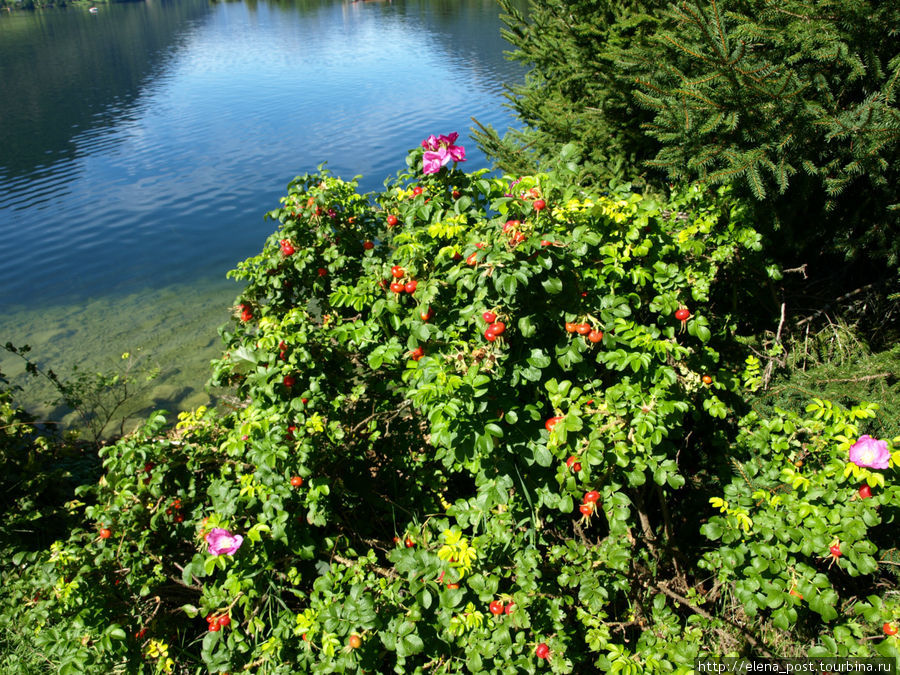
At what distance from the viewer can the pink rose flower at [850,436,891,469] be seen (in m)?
1.81

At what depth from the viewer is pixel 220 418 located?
2762 mm

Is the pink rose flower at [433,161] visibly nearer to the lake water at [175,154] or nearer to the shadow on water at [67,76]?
the lake water at [175,154]

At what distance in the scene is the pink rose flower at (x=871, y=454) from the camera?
181 cm

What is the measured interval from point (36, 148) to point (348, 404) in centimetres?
1479

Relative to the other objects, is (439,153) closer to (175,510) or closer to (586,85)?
(586,85)

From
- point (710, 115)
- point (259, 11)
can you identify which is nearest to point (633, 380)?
point (710, 115)

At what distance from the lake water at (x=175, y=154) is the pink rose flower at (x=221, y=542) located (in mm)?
3831

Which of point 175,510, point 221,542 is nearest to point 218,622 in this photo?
point 221,542

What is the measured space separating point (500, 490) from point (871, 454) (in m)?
1.24

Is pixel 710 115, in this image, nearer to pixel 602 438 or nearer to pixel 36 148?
pixel 602 438

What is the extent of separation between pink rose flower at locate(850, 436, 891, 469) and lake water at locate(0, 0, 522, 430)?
17.7 ft

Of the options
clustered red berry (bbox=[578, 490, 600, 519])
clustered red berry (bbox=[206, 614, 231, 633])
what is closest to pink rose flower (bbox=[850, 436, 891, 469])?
clustered red berry (bbox=[578, 490, 600, 519])

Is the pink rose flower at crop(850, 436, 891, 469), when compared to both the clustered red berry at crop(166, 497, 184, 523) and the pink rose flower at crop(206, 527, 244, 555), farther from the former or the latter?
the clustered red berry at crop(166, 497, 184, 523)

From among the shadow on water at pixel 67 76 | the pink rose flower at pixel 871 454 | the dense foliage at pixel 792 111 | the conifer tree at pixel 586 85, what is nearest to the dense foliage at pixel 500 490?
the pink rose flower at pixel 871 454
